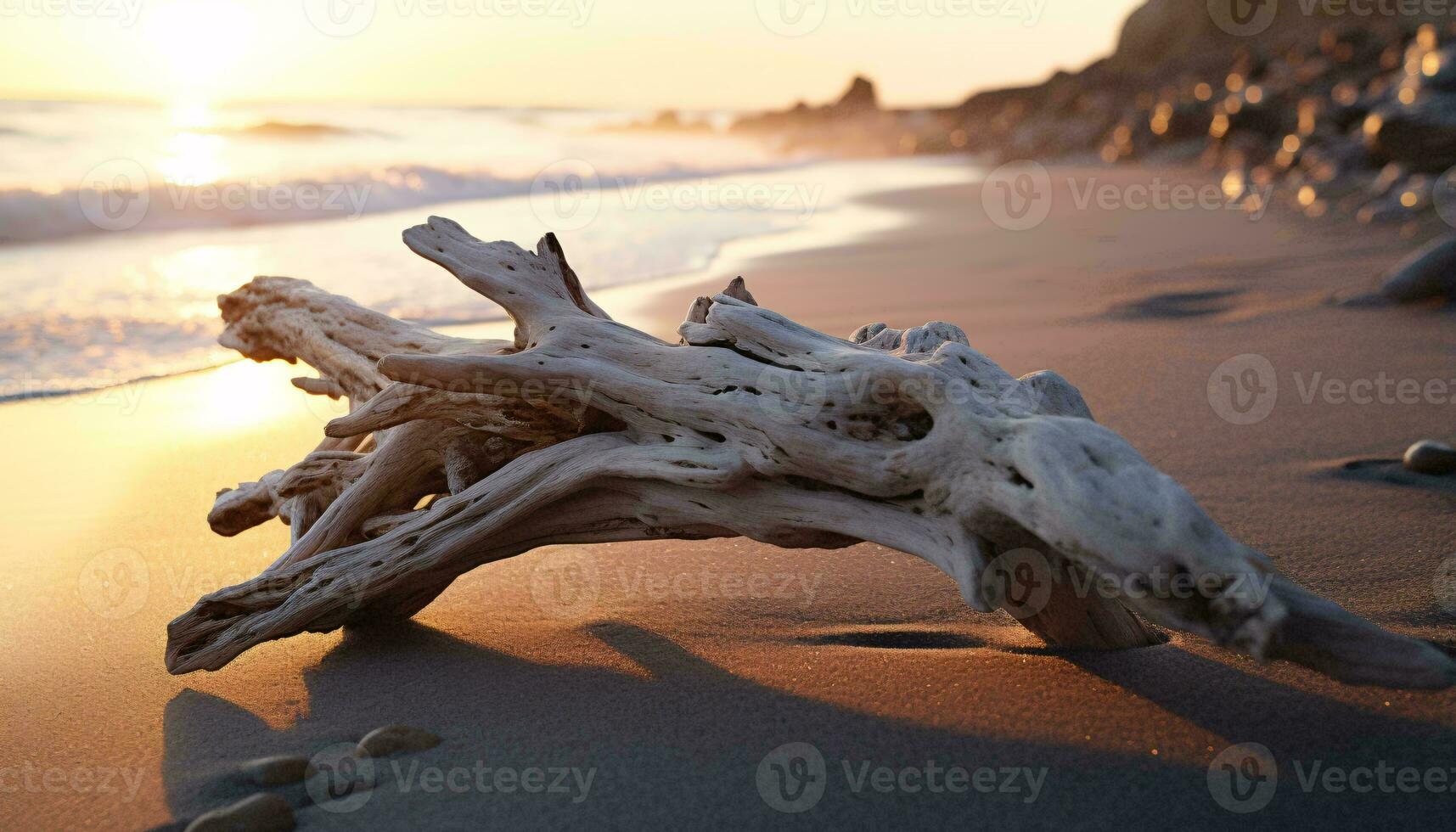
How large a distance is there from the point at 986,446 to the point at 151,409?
4.72 m

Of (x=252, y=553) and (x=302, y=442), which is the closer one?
(x=252, y=553)

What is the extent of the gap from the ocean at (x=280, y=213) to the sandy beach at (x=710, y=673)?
7.50ft

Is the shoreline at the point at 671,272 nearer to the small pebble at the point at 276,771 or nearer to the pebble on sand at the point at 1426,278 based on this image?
the small pebble at the point at 276,771

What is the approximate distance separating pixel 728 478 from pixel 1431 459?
2.91 metres

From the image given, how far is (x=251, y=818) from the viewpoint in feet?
7.06

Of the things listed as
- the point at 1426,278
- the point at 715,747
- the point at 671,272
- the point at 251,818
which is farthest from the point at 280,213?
the point at 715,747

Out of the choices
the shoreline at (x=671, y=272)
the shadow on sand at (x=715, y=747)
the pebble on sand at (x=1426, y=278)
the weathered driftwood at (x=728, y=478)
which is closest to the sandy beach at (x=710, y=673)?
the shadow on sand at (x=715, y=747)

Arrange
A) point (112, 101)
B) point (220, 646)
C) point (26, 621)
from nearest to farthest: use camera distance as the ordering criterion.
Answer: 1. point (220, 646)
2. point (26, 621)
3. point (112, 101)

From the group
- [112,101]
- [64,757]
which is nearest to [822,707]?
[64,757]

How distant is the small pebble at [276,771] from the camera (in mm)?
2336

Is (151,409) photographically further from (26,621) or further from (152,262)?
(152,262)

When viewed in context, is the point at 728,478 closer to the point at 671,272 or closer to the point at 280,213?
the point at 671,272

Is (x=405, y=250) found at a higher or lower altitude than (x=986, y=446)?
higher

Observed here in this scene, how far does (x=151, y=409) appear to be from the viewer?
548 cm
